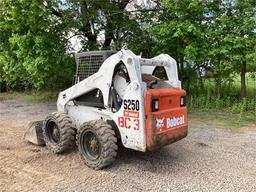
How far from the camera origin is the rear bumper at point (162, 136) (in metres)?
3.63

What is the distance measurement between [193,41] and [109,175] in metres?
5.07

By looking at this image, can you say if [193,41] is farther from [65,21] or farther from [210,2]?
[65,21]

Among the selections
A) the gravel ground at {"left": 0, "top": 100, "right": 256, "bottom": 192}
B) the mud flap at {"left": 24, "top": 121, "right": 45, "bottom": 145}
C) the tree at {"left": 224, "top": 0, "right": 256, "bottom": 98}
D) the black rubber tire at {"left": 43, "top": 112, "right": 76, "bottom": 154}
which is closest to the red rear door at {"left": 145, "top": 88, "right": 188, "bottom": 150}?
the gravel ground at {"left": 0, "top": 100, "right": 256, "bottom": 192}

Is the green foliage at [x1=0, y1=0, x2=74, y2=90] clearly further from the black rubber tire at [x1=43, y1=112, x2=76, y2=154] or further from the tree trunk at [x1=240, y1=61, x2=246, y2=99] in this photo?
the tree trunk at [x1=240, y1=61, x2=246, y2=99]

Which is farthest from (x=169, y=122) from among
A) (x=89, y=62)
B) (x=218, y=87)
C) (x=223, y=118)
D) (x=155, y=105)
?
(x=218, y=87)

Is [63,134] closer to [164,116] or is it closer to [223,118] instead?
[164,116]

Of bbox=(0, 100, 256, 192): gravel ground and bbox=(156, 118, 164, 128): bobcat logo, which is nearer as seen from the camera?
bbox=(0, 100, 256, 192): gravel ground

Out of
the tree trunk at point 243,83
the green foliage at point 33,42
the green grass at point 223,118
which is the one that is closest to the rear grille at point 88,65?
the green grass at point 223,118

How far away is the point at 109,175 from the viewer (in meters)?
3.74

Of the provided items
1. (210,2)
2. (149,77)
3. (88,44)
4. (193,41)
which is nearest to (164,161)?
(149,77)

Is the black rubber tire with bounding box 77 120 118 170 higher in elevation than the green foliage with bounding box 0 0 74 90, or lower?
lower

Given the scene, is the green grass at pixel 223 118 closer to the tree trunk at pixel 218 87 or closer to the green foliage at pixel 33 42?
the tree trunk at pixel 218 87

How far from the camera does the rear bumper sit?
3.63 metres

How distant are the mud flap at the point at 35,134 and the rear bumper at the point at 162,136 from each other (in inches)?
79.1
